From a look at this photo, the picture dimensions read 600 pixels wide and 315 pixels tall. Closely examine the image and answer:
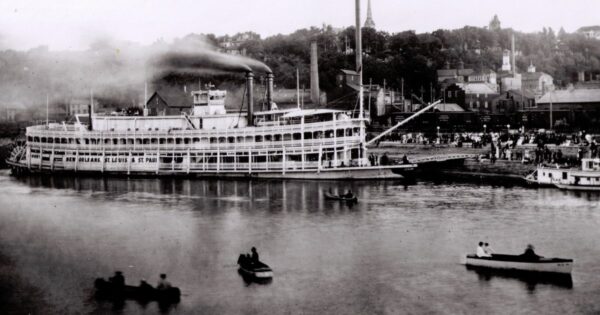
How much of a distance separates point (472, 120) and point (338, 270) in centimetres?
6496

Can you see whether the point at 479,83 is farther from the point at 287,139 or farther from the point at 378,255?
the point at 378,255

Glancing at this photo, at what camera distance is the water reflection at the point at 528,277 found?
24.9 metres

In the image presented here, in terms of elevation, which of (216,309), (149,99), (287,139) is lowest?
(216,309)

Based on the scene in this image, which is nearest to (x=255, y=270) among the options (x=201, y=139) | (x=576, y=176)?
(x=576, y=176)

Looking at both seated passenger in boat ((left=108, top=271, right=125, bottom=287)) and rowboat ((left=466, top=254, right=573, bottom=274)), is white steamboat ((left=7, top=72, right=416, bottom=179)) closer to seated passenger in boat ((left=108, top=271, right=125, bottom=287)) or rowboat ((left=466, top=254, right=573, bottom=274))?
rowboat ((left=466, top=254, right=573, bottom=274))

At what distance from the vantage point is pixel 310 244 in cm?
3120

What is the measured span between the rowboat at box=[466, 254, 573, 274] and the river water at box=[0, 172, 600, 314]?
0.61 metres

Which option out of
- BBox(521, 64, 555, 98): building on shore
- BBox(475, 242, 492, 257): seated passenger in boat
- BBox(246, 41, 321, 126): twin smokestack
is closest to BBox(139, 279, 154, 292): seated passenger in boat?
BBox(475, 242, 492, 257): seated passenger in boat

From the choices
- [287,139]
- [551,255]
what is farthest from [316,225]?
[287,139]

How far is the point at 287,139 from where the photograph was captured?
5644cm

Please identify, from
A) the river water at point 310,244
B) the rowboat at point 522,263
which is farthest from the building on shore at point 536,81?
the rowboat at point 522,263

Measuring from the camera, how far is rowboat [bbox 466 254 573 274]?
1005 inches

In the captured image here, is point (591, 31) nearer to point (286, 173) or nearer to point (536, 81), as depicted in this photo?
point (536, 81)

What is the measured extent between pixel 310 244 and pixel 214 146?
28.3m
